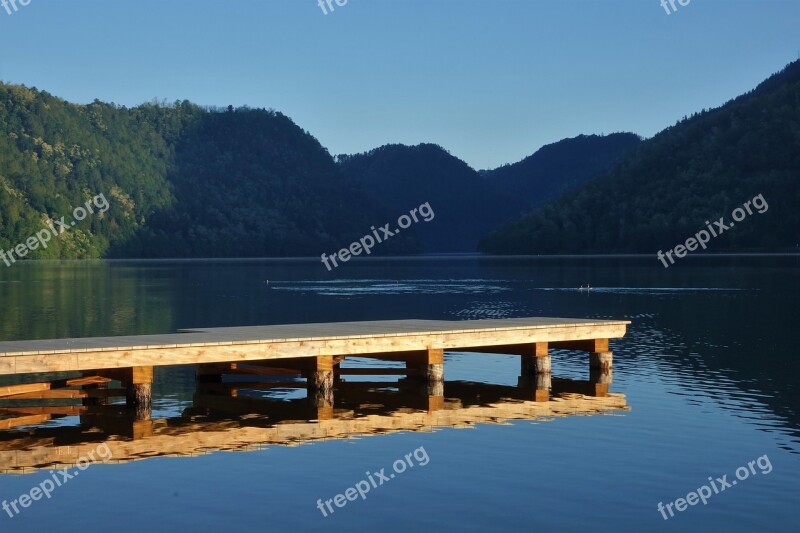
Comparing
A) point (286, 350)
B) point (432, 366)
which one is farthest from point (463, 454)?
point (432, 366)

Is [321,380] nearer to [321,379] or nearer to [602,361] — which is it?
[321,379]

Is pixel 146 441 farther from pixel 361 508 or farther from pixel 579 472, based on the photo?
pixel 579 472

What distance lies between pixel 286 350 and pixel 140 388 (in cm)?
349

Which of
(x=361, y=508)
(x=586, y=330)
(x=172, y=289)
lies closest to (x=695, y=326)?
(x=586, y=330)

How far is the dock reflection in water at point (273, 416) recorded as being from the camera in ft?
74.2

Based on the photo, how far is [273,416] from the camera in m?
26.5

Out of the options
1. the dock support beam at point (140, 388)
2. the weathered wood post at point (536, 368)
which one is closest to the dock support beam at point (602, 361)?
the weathered wood post at point (536, 368)

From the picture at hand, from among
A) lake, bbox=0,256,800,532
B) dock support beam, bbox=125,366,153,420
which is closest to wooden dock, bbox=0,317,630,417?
dock support beam, bbox=125,366,153,420

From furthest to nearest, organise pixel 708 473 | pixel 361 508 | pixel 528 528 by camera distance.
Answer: pixel 708 473
pixel 361 508
pixel 528 528

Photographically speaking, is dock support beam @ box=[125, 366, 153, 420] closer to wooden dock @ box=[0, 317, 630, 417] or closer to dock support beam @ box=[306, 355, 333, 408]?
wooden dock @ box=[0, 317, 630, 417]

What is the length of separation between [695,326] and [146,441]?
3607 cm

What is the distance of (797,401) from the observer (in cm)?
2905

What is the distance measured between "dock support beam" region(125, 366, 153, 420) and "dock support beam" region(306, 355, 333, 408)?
13.7 ft

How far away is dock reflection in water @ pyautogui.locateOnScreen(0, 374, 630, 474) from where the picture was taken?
22609mm
